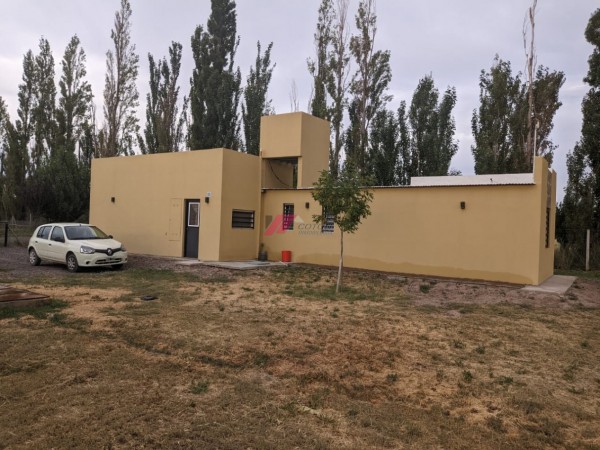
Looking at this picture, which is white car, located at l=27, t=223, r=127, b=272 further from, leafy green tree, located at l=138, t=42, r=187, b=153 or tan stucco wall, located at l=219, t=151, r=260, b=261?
leafy green tree, located at l=138, t=42, r=187, b=153

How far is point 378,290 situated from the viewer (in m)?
11.6

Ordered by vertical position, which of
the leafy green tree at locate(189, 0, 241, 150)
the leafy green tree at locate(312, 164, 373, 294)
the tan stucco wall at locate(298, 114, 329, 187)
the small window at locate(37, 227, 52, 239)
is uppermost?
the leafy green tree at locate(189, 0, 241, 150)

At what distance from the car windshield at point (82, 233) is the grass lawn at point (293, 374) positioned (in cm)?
468

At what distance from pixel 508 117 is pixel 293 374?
2441cm

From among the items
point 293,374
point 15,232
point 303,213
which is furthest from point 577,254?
point 15,232

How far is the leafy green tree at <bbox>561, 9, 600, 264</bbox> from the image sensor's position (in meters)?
19.2

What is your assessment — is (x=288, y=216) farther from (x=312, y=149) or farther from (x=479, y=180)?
(x=479, y=180)

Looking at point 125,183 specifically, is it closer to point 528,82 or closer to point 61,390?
point 61,390

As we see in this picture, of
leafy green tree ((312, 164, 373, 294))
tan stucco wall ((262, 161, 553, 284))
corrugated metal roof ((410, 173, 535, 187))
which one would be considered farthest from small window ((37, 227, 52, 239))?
corrugated metal roof ((410, 173, 535, 187))

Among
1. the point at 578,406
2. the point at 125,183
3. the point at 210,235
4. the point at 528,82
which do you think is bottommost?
the point at 578,406

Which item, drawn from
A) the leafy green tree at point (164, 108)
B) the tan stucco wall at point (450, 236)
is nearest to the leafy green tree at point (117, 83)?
the leafy green tree at point (164, 108)

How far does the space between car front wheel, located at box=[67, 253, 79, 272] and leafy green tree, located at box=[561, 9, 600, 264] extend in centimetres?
1902

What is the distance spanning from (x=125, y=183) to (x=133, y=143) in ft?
47.5

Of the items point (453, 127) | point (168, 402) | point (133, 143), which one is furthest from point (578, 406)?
point (133, 143)
